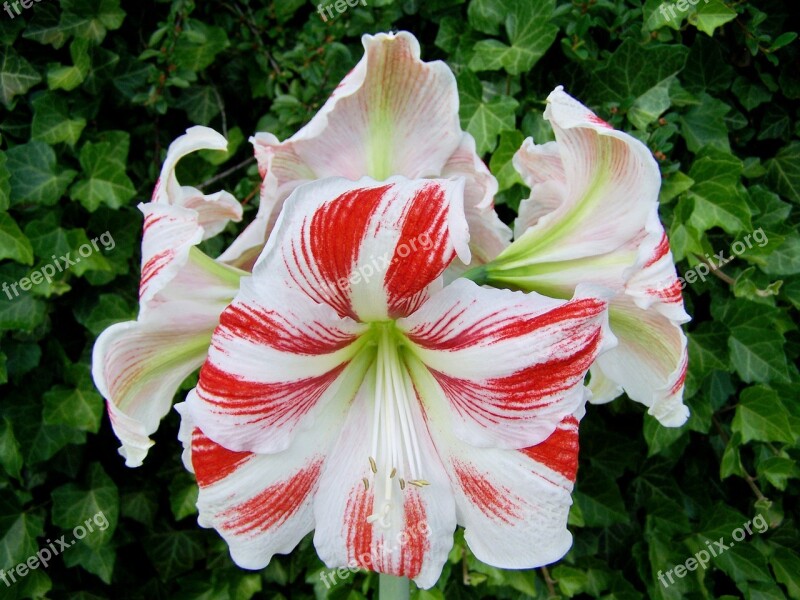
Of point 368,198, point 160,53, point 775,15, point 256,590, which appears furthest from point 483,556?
point 775,15

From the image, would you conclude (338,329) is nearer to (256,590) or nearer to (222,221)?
(222,221)

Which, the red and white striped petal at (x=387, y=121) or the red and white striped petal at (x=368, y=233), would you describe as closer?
the red and white striped petal at (x=368, y=233)

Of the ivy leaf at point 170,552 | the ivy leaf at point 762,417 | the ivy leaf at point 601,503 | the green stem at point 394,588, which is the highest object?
the green stem at point 394,588

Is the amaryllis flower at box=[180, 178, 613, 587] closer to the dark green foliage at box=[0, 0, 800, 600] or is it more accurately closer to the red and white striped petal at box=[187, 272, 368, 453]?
the red and white striped petal at box=[187, 272, 368, 453]

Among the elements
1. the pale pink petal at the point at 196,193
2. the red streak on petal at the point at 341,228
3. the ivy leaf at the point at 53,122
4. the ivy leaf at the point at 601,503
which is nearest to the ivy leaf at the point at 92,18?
the ivy leaf at the point at 53,122

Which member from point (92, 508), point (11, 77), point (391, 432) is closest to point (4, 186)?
point (11, 77)

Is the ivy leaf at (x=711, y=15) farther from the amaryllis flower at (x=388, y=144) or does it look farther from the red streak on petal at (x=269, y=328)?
the red streak on petal at (x=269, y=328)

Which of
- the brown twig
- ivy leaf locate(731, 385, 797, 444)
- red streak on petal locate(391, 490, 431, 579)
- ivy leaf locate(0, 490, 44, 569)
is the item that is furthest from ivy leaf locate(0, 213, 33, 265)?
ivy leaf locate(731, 385, 797, 444)
